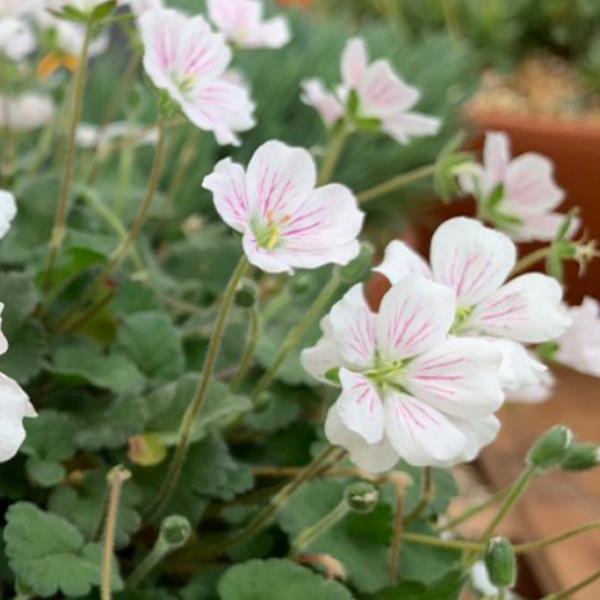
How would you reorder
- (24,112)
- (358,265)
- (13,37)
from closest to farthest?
(358,265) → (13,37) → (24,112)

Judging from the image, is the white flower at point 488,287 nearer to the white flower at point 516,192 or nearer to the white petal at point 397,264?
the white petal at point 397,264

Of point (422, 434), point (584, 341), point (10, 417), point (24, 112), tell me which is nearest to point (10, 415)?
point (10, 417)

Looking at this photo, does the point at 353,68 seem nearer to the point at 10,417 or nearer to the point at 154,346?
the point at 154,346

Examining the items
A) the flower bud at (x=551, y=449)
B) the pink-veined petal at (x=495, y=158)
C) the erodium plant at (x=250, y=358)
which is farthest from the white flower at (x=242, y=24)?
the flower bud at (x=551, y=449)

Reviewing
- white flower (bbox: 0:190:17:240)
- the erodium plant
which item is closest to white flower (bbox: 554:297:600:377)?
the erodium plant

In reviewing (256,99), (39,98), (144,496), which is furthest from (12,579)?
(256,99)

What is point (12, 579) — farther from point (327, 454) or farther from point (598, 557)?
point (598, 557)
